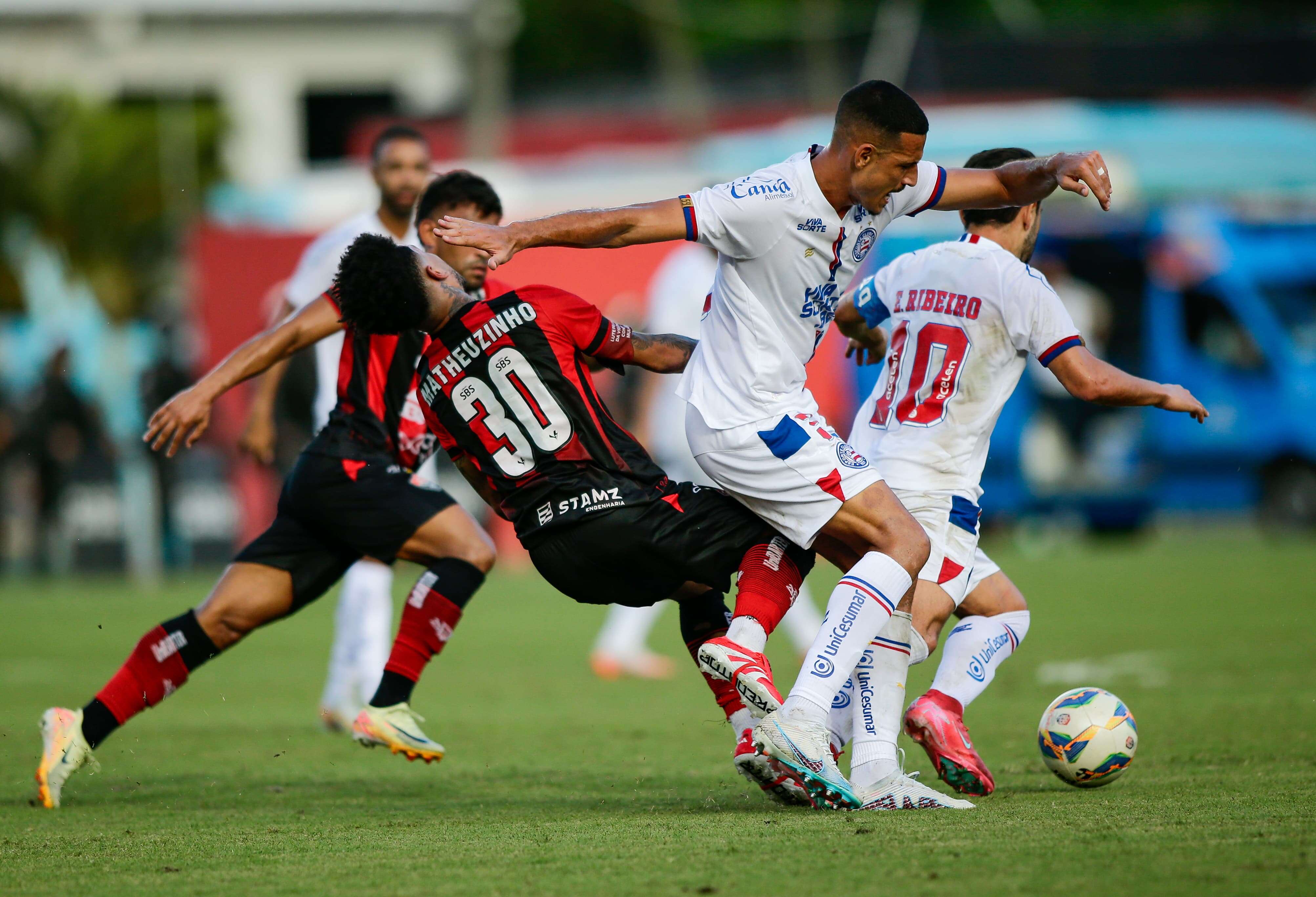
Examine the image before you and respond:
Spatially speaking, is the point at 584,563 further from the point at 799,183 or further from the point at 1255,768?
the point at 1255,768

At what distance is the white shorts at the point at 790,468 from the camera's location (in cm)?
513

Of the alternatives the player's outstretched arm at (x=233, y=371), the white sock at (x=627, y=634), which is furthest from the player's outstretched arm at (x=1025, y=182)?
the white sock at (x=627, y=634)

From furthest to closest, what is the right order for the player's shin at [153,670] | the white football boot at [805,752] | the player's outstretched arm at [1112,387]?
the player's shin at [153,670], the player's outstretched arm at [1112,387], the white football boot at [805,752]

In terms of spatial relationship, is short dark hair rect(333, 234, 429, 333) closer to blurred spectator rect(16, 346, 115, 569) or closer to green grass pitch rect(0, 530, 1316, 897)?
green grass pitch rect(0, 530, 1316, 897)

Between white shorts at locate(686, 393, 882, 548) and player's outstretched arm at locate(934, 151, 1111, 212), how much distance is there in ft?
3.06

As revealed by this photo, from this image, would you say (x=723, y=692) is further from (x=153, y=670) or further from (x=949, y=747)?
(x=153, y=670)

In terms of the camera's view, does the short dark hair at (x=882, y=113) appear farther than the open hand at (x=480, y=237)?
Yes

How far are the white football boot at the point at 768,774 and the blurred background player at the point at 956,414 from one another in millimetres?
345

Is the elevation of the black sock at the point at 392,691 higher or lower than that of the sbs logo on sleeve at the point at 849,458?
lower

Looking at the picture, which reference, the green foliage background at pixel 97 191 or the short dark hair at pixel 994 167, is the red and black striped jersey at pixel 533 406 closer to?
the short dark hair at pixel 994 167

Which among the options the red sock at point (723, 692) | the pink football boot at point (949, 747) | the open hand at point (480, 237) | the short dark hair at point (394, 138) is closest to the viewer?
the open hand at point (480, 237)

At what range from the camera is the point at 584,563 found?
5.32m

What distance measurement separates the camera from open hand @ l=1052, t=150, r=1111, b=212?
5309mm

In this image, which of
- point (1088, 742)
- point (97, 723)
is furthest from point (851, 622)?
point (97, 723)
